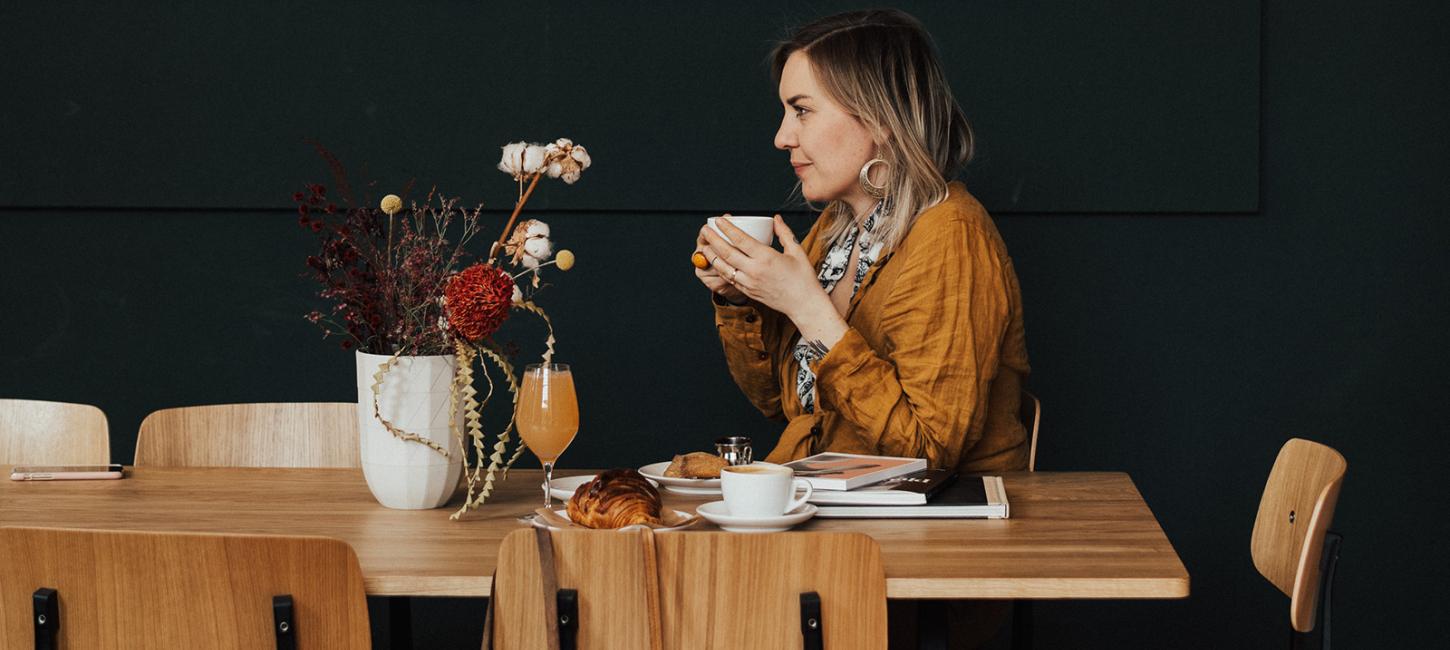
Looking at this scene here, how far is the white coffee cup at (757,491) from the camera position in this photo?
4.95 ft

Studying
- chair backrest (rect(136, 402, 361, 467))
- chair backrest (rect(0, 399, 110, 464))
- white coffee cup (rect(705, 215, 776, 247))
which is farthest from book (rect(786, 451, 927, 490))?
chair backrest (rect(0, 399, 110, 464))

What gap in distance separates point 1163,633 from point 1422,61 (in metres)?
1.32

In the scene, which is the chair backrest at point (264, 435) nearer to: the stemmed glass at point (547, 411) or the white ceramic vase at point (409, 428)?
the white ceramic vase at point (409, 428)

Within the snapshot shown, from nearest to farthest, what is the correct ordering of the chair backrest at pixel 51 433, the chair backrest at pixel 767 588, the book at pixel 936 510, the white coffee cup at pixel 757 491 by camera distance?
the chair backrest at pixel 767 588, the white coffee cup at pixel 757 491, the book at pixel 936 510, the chair backrest at pixel 51 433

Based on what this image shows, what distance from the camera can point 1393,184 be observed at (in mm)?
2887

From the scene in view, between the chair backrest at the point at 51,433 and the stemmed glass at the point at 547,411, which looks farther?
the chair backrest at the point at 51,433

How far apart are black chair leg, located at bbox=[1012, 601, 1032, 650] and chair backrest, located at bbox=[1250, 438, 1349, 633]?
421 mm

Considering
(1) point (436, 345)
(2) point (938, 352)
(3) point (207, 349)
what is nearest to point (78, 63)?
(3) point (207, 349)

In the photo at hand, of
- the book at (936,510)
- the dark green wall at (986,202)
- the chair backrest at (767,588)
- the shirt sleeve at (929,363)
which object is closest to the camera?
the chair backrest at (767,588)

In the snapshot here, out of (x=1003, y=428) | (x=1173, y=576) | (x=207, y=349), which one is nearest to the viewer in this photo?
(x=1173, y=576)

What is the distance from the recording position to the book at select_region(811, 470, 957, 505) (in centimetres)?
163

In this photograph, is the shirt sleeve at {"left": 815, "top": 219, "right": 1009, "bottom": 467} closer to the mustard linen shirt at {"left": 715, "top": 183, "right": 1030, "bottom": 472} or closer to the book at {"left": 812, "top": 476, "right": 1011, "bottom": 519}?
the mustard linen shirt at {"left": 715, "top": 183, "right": 1030, "bottom": 472}

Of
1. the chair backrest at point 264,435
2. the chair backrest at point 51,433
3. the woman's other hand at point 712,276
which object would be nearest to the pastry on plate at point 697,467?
the woman's other hand at point 712,276

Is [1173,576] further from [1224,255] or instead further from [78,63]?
[78,63]
